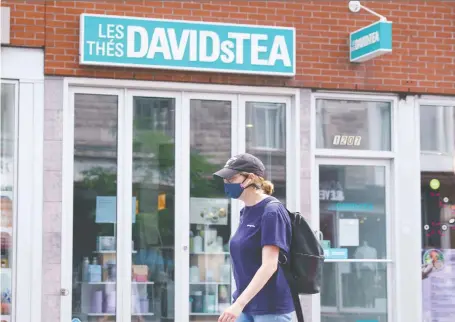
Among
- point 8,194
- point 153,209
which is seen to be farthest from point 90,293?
point 8,194

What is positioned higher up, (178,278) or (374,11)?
(374,11)

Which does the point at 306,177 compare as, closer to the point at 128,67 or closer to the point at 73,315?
the point at 128,67

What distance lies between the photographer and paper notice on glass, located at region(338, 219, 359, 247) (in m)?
10.9

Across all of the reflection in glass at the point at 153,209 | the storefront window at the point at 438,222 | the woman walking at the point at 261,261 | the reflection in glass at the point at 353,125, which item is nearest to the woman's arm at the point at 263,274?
the woman walking at the point at 261,261

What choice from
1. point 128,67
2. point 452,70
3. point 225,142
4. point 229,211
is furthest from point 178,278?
point 452,70

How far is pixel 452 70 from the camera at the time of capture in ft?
36.9

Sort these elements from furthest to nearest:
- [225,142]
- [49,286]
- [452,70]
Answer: [452,70] → [225,142] → [49,286]

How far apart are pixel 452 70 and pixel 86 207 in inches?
185

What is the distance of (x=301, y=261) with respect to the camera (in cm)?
597

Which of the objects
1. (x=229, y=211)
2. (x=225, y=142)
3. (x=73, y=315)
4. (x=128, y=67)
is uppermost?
(x=128, y=67)

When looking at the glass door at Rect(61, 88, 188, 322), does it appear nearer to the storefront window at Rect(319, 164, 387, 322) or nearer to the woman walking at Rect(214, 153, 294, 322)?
the storefront window at Rect(319, 164, 387, 322)

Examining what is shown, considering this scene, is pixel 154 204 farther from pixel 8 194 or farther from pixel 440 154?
pixel 440 154

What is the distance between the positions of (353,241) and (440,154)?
1.54 metres

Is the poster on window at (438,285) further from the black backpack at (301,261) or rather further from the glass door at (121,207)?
the black backpack at (301,261)
